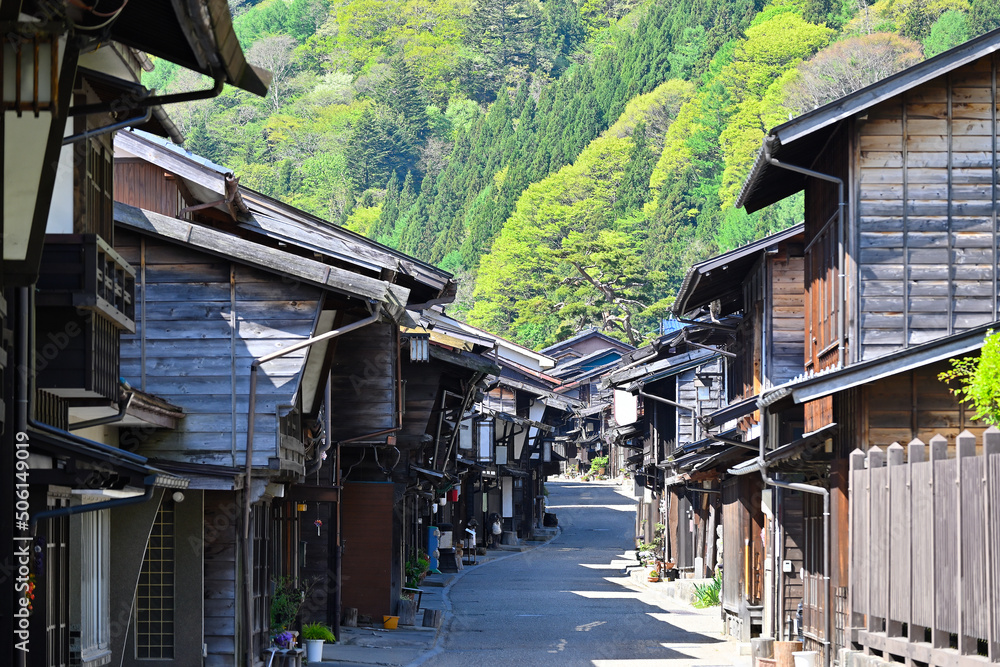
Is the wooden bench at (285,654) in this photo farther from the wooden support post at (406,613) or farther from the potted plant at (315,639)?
the wooden support post at (406,613)

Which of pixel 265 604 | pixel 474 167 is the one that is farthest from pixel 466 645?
pixel 474 167

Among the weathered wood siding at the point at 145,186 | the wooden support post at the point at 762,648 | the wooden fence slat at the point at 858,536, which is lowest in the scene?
the wooden support post at the point at 762,648

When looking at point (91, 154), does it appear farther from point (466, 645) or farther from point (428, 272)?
point (466, 645)

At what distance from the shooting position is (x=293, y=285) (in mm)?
16750

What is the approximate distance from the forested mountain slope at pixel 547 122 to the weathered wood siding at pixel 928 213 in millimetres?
60079

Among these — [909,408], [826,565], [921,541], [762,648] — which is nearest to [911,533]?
[921,541]

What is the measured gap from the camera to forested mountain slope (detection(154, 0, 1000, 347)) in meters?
88.4

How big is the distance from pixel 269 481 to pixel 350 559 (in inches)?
370

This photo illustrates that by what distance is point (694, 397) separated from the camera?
37188mm

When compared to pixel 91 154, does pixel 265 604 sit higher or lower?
lower

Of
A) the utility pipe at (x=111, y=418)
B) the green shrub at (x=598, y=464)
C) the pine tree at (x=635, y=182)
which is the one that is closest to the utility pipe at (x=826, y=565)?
the utility pipe at (x=111, y=418)

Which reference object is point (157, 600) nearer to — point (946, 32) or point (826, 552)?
point (826, 552)

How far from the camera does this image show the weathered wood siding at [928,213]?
1714 cm

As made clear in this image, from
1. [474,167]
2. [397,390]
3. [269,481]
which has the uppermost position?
[474,167]
